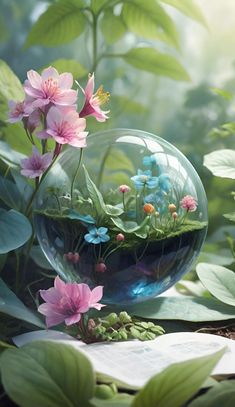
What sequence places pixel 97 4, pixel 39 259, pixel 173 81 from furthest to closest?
pixel 173 81 < pixel 97 4 < pixel 39 259

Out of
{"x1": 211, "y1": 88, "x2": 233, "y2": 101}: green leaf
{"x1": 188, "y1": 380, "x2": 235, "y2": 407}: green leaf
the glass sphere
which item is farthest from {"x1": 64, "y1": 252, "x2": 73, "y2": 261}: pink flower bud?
{"x1": 211, "y1": 88, "x2": 233, "y2": 101}: green leaf

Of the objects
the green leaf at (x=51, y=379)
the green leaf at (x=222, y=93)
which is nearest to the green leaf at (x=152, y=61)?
the green leaf at (x=222, y=93)

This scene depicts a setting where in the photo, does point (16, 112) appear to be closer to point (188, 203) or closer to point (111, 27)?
point (188, 203)

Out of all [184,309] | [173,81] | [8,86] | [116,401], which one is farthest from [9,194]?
[173,81]

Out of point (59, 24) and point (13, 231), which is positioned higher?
point (59, 24)

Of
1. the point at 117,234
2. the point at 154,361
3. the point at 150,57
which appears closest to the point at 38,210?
the point at 117,234

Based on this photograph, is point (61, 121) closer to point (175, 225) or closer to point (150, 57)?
point (175, 225)

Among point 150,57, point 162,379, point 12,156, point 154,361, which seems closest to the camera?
point 162,379
